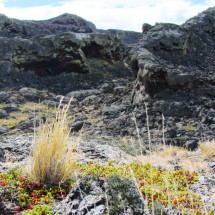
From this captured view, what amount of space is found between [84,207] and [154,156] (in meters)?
6.85

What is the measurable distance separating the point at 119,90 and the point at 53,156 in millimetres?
17526

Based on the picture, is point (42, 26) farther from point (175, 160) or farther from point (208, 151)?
point (175, 160)

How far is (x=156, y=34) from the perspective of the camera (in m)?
21.9

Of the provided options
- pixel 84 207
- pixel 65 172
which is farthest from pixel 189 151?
pixel 84 207

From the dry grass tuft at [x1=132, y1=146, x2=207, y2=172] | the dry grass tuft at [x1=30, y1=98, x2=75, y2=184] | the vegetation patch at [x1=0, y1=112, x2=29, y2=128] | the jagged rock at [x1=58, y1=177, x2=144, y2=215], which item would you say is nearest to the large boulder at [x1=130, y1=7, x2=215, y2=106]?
the vegetation patch at [x1=0, y1=112, x2=29, y2=128]

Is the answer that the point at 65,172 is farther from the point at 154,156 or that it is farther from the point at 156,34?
the point at 156,34

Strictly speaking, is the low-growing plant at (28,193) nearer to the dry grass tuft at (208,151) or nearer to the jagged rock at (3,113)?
the dry grass tuft at (208,151)

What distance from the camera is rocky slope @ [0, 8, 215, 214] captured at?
15.3 metres

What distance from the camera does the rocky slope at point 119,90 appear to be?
15299 mm

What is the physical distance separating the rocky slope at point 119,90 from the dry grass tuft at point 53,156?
5.88ft

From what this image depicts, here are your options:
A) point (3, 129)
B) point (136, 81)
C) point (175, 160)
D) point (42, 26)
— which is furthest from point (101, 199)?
point (42, 26)

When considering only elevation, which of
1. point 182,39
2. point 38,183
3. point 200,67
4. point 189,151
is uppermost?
point 182,39

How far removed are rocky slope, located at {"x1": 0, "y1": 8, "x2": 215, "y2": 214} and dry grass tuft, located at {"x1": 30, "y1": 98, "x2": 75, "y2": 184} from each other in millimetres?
1791

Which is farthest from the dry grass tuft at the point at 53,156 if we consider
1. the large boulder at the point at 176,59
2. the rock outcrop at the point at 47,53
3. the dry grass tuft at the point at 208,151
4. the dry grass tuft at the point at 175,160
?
the rock outcrop at the point at 47,53
